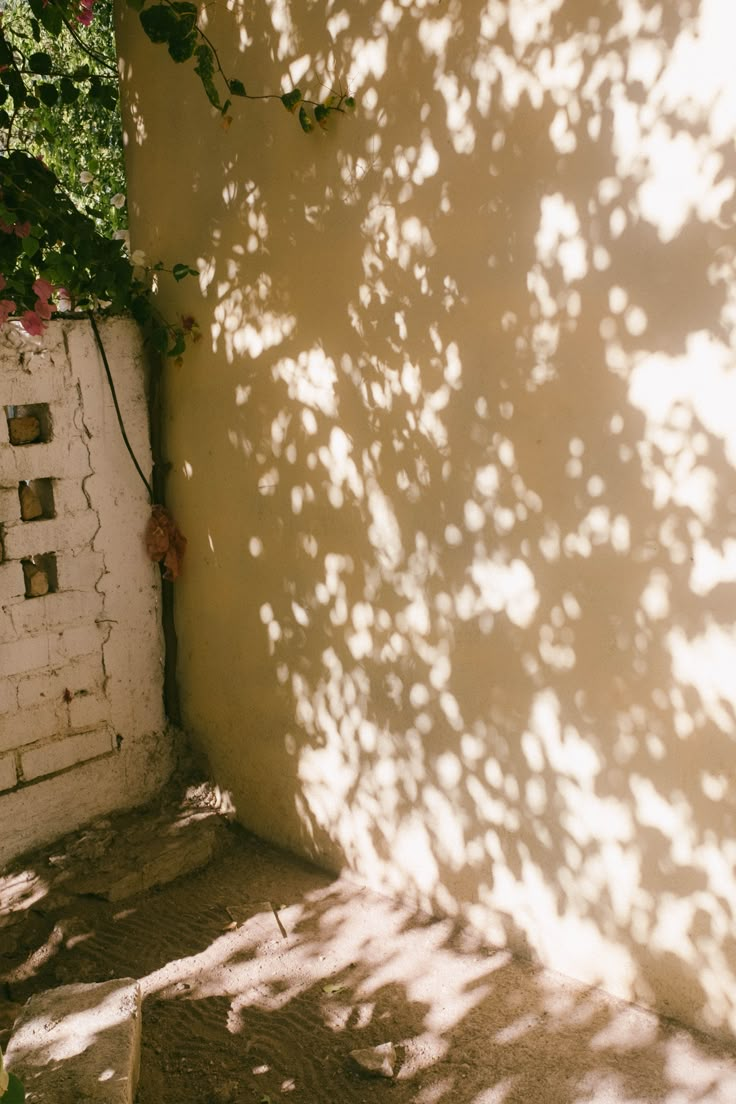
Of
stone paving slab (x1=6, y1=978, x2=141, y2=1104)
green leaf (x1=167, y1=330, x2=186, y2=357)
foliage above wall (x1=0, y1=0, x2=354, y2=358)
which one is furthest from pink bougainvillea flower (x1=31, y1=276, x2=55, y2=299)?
stone paving slab (x1=6, y1=978, x2=141, y2=1104)

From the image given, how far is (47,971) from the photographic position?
3.97 meters

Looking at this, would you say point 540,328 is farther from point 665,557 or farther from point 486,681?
point 486,681

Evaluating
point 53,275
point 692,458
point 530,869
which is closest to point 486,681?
point 530,869

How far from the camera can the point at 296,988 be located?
382cm

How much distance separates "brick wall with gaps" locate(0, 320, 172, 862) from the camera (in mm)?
4508

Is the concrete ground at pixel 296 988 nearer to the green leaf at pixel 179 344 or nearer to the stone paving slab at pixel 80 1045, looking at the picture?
the stone paving slab at pixel 80 1045

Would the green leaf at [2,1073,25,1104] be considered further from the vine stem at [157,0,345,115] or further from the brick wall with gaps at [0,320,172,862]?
the vine stem at [157,0,345,115]

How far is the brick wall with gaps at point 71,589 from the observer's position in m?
4.51

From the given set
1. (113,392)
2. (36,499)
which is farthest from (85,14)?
(36,499)

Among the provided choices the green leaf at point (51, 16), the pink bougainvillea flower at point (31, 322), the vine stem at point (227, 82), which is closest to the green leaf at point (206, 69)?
the vine stem at point (227, 82)

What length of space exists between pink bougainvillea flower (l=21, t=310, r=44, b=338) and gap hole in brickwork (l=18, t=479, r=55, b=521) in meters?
0.69

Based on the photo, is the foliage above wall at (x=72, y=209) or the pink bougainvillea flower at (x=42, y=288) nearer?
the foliage above wall at (x=72, y=209)

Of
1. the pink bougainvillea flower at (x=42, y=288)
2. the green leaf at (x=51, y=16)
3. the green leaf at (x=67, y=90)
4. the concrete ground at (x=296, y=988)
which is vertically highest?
the green leaf at (x=51, y=16)

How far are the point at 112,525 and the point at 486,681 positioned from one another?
6.97 ft
